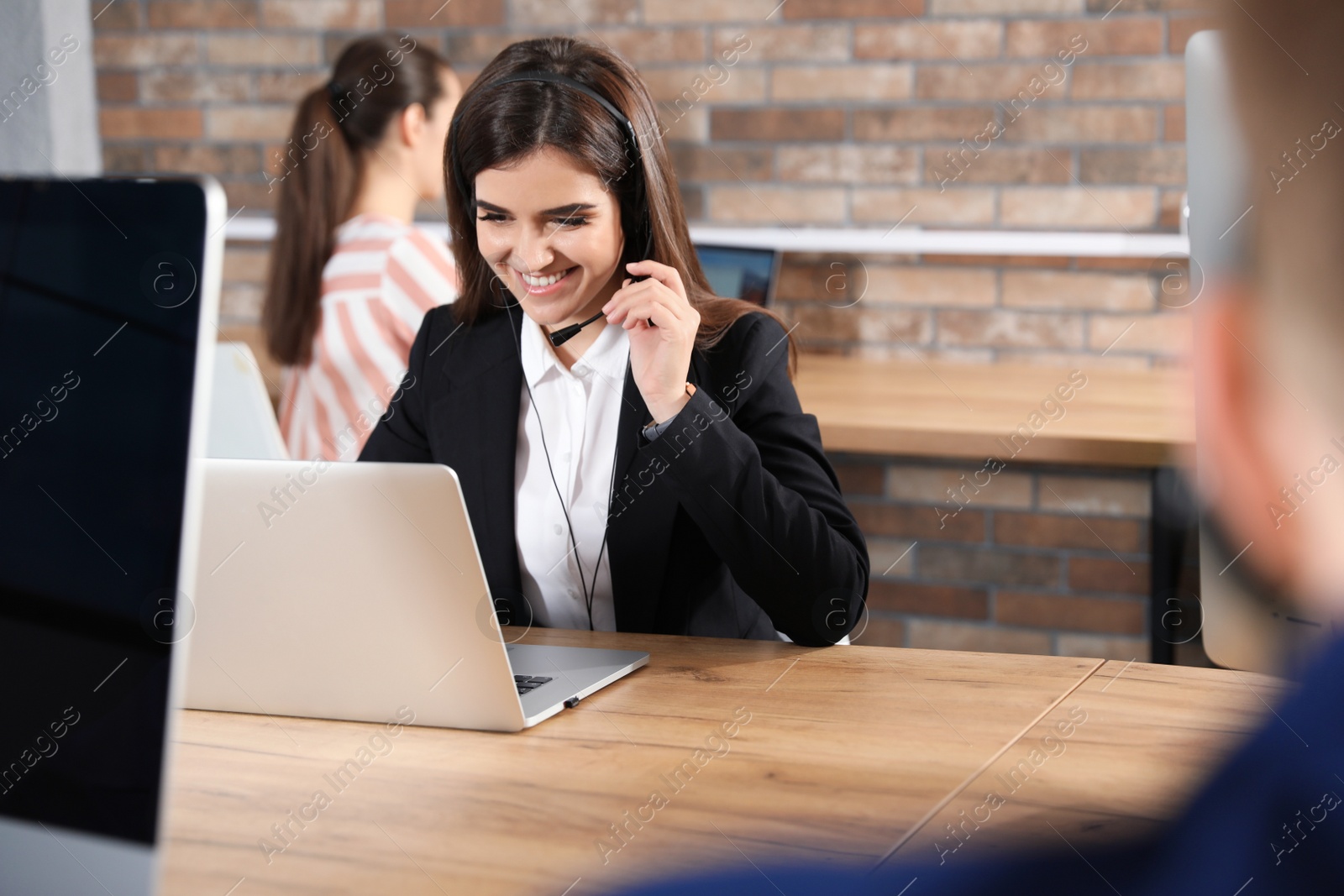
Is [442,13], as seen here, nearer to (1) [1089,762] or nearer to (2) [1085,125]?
(2) [1085,125]

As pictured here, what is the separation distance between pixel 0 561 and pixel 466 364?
1.00 m

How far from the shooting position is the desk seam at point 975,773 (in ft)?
2.36

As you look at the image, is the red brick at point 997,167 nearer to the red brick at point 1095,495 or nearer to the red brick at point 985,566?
the red brick at point 1095,495

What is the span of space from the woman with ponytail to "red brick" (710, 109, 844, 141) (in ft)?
2.33

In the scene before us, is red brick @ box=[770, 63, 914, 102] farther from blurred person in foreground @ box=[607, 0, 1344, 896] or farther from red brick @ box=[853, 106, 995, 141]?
blurred person in foreground @ box=[607, 0, 1344, 896]

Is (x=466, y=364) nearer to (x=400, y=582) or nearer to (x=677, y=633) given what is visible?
(x=677, y=633)

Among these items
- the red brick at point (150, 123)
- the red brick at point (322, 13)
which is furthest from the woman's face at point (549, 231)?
the red brick at point (150, 123)

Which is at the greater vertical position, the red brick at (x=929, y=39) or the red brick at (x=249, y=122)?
the red brick at (x=929, y=39)

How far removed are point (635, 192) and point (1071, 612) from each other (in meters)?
1.74

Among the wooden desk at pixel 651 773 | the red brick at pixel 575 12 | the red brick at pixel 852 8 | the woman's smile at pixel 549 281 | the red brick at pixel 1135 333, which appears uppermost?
the red brick at pixel 575 12

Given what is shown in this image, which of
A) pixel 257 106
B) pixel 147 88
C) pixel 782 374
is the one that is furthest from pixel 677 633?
pixel 147 88

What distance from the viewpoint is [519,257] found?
54.1 inches

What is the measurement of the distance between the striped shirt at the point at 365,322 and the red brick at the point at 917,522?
1.17m

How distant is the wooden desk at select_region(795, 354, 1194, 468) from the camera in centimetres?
200
